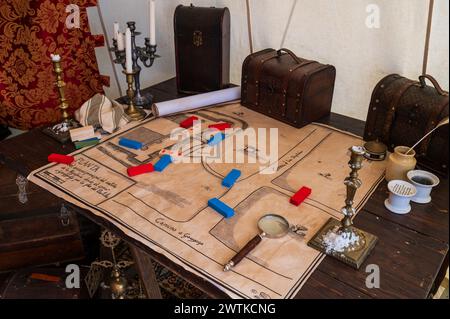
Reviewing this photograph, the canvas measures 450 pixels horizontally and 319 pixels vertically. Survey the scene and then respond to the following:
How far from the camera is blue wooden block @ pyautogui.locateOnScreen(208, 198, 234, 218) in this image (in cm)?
96

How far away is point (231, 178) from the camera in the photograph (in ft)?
3.54

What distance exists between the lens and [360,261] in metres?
0.83

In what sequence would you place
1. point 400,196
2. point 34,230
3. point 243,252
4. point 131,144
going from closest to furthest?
point 243,252
point 400,196
point 131,144
point 34,230

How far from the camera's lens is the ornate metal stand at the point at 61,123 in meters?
1.27

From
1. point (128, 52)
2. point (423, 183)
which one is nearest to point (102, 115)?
point (128, 52)

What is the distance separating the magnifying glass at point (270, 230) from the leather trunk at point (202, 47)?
0.75 metres

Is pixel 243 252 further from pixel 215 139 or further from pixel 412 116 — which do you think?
pixel 412 116

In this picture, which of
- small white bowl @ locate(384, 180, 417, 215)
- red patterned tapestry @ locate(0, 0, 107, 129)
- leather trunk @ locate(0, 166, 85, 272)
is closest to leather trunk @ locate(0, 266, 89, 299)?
leather trunk @ locate(0, 166, 85, 272)

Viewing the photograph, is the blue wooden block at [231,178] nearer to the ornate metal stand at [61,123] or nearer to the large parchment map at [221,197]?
the large parchment map at [221,197]

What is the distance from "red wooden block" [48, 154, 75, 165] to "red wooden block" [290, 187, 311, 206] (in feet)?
2.08

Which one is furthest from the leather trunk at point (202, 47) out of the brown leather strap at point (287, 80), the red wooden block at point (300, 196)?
the red wooden block at point (300, 196)

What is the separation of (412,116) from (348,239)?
0.43 meters

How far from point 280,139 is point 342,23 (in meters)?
0.46

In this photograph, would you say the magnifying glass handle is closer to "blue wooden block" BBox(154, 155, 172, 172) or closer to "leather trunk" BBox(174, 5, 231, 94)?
"blue wooden block" BBox(154, 155, 172, 172)
